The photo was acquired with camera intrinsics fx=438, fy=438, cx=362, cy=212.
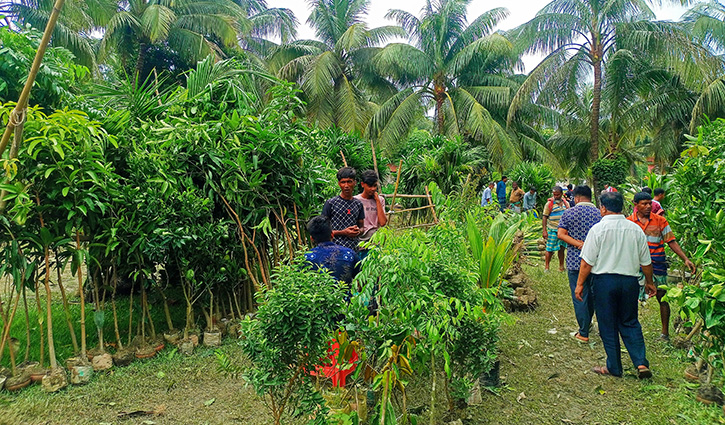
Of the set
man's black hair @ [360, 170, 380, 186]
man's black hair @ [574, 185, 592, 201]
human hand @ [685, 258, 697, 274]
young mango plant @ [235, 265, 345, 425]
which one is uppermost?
man's black hair @ [360, 170, 380, 186]

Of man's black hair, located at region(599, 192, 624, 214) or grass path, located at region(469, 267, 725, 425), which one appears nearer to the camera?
grass path, located at region(469, 267, 725, 425)

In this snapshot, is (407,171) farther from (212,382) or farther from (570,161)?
Answer: (570,161)

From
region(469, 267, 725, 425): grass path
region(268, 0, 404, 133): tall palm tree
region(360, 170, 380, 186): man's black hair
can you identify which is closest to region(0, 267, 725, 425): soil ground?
region(469, 267, 725, 425): grass path

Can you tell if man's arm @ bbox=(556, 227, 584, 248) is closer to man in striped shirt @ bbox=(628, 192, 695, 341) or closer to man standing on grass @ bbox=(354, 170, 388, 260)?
man in striped shirt @ bbox=(628, 192, 695, 341)

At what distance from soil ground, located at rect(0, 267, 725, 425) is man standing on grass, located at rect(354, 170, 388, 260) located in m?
1.59

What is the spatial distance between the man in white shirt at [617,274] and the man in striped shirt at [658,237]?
0.72 m

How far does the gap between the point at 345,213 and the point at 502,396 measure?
2.11m

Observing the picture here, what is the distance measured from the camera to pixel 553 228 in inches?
284

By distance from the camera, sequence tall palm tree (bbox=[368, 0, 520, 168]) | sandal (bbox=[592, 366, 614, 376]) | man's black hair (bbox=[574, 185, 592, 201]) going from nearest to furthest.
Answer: sandal (bbox=[592, 366, 614, 376]) → man's black hair (bbox=[574, 185, 592, 201]) → tall palm tree (bbox=[368, 0, 520, 168])

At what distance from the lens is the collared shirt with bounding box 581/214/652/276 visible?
11.6 feet

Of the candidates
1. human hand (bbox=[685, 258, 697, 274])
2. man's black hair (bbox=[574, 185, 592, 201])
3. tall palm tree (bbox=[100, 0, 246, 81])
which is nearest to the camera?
human hand (bbox=[685, 258, 697, 274])

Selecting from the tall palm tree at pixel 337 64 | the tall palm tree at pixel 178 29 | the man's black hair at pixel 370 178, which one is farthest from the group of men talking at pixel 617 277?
the tall palm tree at pixel 178 29

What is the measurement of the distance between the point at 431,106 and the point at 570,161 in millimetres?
7800

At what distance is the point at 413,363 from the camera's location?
2.73 m
